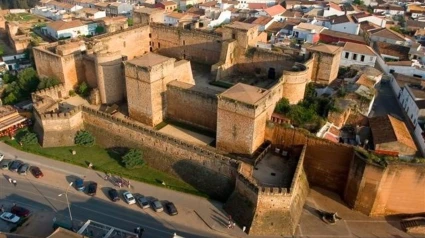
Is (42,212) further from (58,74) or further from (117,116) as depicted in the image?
(58,74)

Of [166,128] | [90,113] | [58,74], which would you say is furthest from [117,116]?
[58,74]

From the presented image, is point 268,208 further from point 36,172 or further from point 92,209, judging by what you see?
point 36,172

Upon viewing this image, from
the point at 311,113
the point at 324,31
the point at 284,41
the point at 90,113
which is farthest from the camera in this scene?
the point at 324,31

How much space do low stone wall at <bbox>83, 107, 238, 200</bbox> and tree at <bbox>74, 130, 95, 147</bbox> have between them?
→ 61 centimetres

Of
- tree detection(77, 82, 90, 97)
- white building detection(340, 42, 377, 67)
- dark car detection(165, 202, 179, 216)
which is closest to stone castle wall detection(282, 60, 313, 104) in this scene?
dark car detection(165, 202, 179, 216)

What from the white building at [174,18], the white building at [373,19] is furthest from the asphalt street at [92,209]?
the white building at [373,19]

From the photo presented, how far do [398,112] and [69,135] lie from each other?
99.8 ft

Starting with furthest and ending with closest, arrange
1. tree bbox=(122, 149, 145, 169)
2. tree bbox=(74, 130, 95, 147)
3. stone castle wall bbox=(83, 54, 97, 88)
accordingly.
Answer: stone castle wall bbox=(83, 54, 97, 88) → tree bbox=(74, 130, 95, 147) → tree bbox=(122, 149, 145, 169)

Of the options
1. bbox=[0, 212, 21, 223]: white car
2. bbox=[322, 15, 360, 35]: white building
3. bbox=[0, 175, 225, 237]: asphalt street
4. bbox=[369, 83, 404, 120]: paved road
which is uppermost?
bbox=[322, 15, 360, 35]: white building

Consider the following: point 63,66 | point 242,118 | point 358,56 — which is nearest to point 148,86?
point 242,118

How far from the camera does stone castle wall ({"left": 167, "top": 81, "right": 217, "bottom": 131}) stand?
32.0m

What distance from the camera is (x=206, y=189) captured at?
94.7 ft

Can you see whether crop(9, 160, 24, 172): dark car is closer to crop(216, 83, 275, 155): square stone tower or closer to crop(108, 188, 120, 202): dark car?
crop(108, 188, 120, 202): dark car

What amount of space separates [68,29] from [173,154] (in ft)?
129
